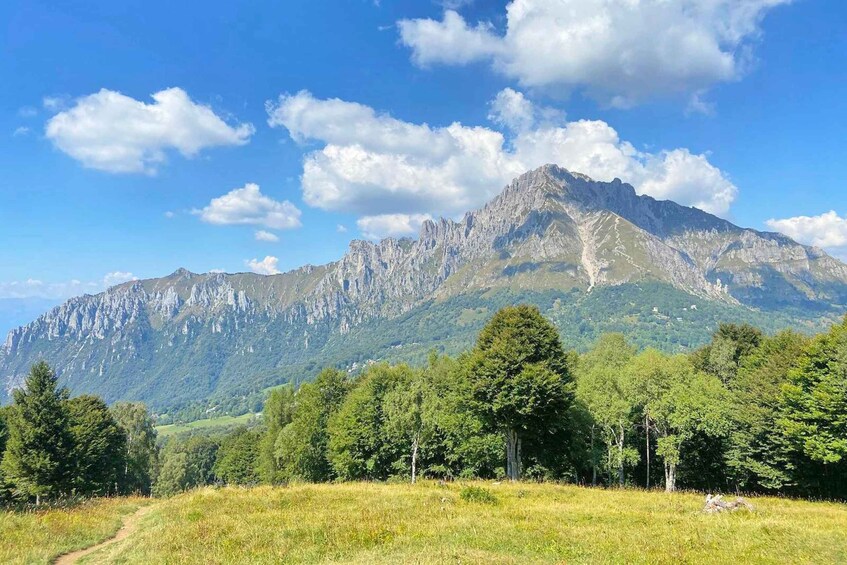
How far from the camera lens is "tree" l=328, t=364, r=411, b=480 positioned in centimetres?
5428

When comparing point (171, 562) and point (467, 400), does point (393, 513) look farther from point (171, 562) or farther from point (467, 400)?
point (467, 400)

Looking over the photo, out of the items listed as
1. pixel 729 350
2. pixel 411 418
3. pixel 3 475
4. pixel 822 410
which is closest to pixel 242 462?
pixel 3 475

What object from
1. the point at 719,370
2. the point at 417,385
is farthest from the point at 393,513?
the point at 719,370

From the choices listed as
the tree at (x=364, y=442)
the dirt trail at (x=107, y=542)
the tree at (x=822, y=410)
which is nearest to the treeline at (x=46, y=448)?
the dirt trail at (x=107, y=542)

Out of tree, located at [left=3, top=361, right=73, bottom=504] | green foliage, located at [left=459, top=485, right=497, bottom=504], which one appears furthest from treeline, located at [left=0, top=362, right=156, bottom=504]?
green foliage, located at [left=459, top=485, right=497, bottom=504]

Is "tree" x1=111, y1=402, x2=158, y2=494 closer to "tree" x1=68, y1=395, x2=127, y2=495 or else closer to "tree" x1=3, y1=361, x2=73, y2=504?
"tree" x1=68, y1=395, x2=127, y2=495

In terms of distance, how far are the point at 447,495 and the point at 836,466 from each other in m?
35.5

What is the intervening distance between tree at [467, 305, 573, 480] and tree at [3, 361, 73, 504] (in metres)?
45.5

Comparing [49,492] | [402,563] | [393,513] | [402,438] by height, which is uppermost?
[402,563]

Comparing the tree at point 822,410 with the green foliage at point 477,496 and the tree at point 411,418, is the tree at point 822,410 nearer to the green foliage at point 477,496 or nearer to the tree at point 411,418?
the green foliage at point 477,496

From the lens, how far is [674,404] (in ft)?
143

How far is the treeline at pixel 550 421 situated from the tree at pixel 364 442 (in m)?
0.16

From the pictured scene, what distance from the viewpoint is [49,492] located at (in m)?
47.8

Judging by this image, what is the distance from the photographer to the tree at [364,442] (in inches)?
2137
